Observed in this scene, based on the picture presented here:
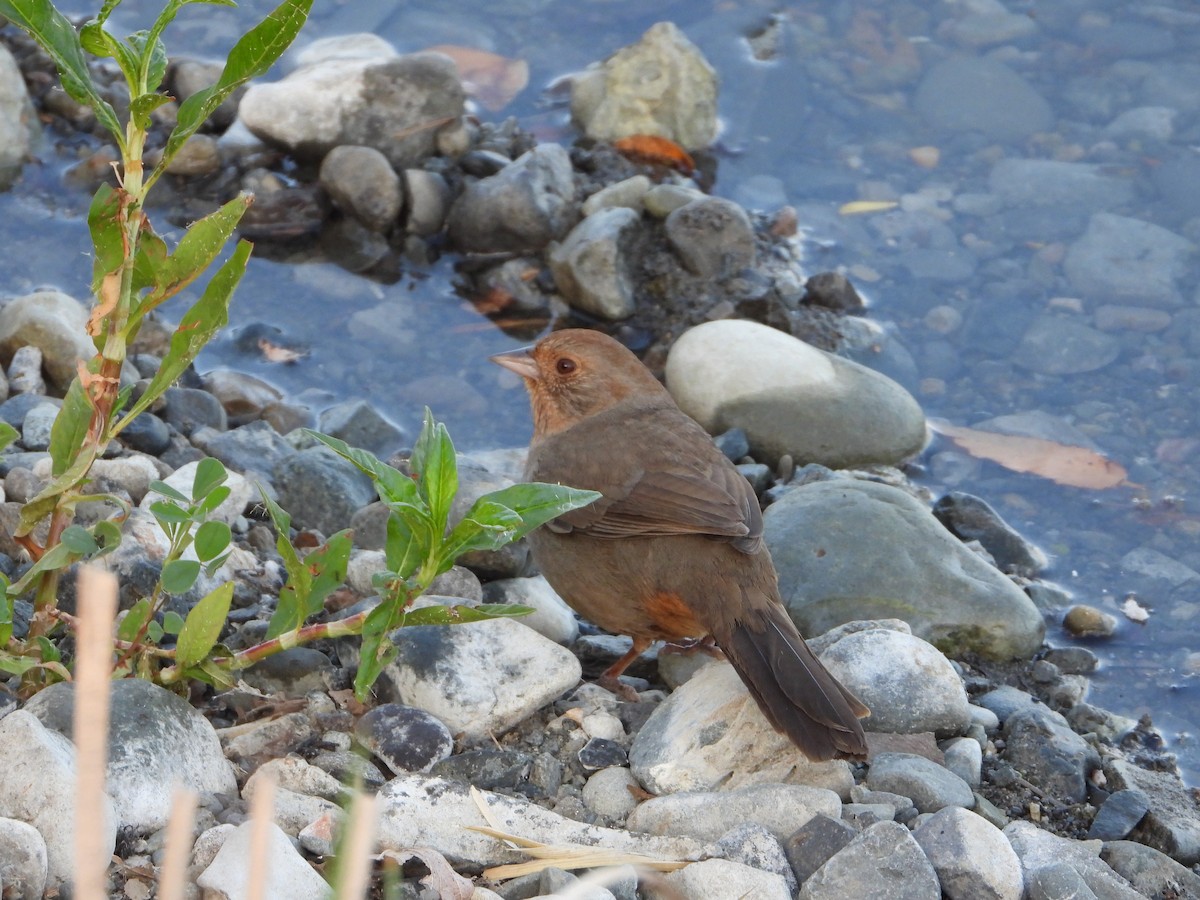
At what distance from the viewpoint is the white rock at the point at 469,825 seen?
10.0 feet

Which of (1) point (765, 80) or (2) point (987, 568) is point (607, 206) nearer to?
(1) point (765, 80)

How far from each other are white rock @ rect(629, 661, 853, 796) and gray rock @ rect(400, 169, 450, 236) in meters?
4.13

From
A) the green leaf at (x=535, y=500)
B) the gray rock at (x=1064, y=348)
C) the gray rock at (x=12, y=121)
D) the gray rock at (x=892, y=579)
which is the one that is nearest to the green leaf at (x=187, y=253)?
the green leaf at (x=535, y=500)

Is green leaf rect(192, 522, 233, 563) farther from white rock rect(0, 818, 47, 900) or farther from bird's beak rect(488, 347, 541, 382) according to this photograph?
bird's beak rect(488, 347, 541, 382)

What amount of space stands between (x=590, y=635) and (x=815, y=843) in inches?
81.7

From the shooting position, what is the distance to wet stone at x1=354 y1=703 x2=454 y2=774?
3.46m

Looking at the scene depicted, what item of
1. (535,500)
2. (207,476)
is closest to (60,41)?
(207,476)

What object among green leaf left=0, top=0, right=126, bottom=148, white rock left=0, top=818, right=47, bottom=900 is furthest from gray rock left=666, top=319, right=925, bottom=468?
white rock left=0, top=818, right=47, bottom=900

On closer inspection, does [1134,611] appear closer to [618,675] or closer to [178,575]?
[618,675]

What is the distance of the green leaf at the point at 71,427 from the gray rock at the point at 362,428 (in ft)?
Answer: 9.82

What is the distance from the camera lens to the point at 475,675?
12.4 feet

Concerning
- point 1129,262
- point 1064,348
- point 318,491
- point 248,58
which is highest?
point 248,58

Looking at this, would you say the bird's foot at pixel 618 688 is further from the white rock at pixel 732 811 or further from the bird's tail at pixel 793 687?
the white rock at pixel 732 811

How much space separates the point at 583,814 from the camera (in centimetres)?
346
